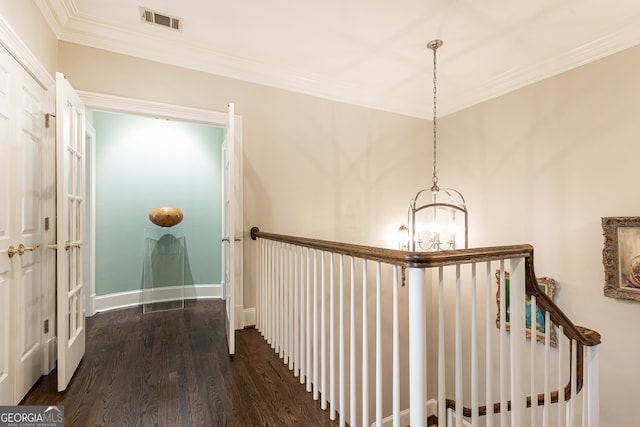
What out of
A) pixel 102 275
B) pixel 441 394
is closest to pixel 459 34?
pixel 441 394

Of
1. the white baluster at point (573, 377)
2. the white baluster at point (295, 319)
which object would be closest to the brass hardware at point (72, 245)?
the white baluster at point (295, 319)

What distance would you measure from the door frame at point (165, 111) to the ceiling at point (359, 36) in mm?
407

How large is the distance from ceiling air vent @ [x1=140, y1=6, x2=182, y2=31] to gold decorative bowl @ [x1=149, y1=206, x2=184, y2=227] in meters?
2.11

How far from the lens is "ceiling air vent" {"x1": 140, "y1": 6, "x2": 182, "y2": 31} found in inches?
90.8

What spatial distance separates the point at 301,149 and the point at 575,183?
8.61 ft

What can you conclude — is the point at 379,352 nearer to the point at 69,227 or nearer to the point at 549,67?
the point at 69,227

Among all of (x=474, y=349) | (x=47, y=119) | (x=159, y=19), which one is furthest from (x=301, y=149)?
(x=474, y=349)

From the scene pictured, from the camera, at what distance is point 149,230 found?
158 inches

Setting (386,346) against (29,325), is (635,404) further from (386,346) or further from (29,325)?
(29,325)

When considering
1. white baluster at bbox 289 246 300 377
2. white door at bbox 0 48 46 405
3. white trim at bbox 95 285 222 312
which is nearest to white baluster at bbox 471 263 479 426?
white baluster at bbox 289 246 300 377

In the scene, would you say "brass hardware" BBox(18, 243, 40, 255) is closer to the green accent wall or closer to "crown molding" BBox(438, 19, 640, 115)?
the green accent wall

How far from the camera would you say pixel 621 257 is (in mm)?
2467

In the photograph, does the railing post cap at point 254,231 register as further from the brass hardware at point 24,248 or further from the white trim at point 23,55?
the white trim at point 23,55

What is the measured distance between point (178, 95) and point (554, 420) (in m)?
4.56
